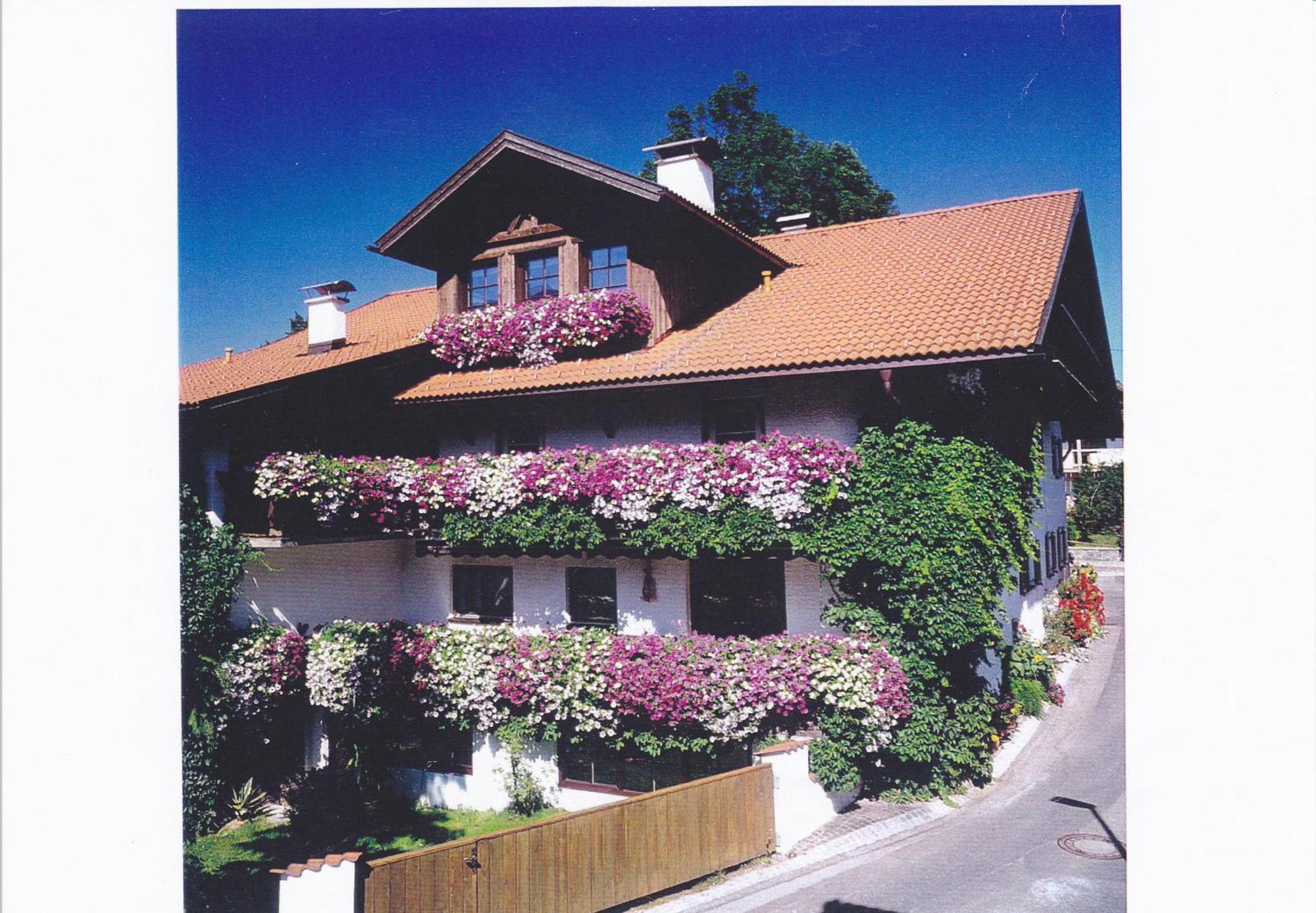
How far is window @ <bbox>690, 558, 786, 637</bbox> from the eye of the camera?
12.3 meters

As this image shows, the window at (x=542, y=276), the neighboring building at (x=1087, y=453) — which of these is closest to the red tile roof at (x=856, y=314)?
the window at (x=542, y=276)

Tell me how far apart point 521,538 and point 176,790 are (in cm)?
666

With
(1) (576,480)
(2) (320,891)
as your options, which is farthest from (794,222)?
(2) (320,891)

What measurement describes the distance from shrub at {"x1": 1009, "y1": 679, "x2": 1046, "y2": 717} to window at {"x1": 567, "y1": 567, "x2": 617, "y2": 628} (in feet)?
23.5

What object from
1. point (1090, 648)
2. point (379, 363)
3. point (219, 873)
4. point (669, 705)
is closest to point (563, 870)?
point (669, 705)

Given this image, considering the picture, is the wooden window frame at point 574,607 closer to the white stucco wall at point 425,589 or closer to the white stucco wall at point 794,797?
the white stucco wall at point 425,589

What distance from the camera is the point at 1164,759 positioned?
18.4ft

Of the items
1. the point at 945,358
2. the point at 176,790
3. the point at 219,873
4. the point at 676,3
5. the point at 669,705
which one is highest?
the point at 676,3

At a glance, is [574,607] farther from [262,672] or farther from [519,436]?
[262,672]

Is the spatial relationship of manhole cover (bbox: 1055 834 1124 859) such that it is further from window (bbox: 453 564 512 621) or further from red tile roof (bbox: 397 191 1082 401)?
window (bbox: 453 564 512 621)

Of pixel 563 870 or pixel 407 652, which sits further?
pixel 407 652

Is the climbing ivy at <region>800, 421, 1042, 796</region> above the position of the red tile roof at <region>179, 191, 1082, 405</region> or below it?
below

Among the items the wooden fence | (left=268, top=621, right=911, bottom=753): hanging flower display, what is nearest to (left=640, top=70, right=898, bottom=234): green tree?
(left=268, top=621, right=911, bottom=753): hanging flower display

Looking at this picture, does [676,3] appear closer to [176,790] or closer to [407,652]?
[176,790]
